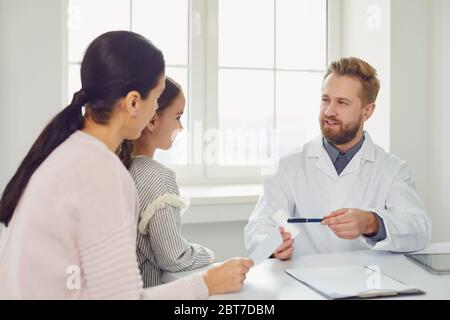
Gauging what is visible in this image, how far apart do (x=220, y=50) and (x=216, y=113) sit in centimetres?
34

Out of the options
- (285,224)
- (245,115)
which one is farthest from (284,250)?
(245,115)

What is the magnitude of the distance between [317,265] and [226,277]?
382 millimetres

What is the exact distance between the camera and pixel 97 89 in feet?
3.51

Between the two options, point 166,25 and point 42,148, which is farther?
point 166,25

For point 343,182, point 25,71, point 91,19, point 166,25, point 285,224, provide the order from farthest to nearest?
point 166,25 → point 91,19 → point 25,71 → point 343,182 → point 285,224

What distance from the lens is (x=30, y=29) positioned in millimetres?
2213

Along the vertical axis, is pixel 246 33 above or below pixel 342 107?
above

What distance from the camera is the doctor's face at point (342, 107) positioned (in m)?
1.96

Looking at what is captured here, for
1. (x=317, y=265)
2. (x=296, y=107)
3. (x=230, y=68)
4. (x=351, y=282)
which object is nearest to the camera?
(x=351, y=282)

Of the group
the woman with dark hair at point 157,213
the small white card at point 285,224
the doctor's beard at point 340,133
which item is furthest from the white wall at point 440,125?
the woman with dark hair at point 157,213

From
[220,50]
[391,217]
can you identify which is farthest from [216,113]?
[391,217]

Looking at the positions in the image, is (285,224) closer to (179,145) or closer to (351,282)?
(351,282)

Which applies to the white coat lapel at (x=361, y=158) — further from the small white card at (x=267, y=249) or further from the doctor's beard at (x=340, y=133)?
the small white card at (x=267, y=249)

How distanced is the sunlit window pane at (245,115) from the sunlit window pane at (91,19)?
582 millimetres
